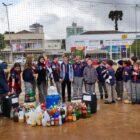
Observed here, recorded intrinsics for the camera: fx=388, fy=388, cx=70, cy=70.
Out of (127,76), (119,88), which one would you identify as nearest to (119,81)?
(119,88)

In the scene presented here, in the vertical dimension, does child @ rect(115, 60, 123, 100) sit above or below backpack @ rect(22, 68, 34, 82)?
below

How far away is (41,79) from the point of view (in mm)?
12680

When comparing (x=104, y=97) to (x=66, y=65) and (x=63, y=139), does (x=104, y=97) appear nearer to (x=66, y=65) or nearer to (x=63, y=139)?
(x=66, y=65)

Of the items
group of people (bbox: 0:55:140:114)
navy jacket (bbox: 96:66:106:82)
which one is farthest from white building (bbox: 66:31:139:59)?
group of people (bbox: 0:55:140:114)

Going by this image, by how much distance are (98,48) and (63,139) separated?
6395cm

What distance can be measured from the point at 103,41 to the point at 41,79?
65.9 m

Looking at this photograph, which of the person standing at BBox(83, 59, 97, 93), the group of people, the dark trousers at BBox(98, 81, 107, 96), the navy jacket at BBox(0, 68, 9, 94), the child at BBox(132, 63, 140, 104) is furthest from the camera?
the dark trousers at BBox(98, 81, 107, 96)

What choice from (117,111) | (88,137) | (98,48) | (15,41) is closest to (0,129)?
(88,137)

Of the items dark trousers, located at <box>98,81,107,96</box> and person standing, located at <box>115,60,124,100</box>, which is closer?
person standing, located at <box>115,60,124,100</box>

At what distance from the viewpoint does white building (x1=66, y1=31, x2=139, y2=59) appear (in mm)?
67938

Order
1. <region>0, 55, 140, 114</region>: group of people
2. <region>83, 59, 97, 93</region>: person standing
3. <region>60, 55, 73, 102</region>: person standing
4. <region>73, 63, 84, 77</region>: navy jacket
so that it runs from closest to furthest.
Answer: <region>0, 55, 140, 114</region>: group of people
<region>83, 59, 97, 93</region>: person standing
<region>60, 55, 73, 102</region>: person standing
<region>73, 63, 84, 77</region>: navy jacket

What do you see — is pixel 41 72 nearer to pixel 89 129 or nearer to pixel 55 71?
pixel 55 71

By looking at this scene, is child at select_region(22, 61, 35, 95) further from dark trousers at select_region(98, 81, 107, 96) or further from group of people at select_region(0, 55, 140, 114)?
dark trousers at select_region(98, 81, 107, 96)

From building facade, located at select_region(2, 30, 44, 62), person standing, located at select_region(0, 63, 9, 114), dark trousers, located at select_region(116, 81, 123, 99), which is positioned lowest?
dark trousers, located at select_region(116, 81, 123, 99)
